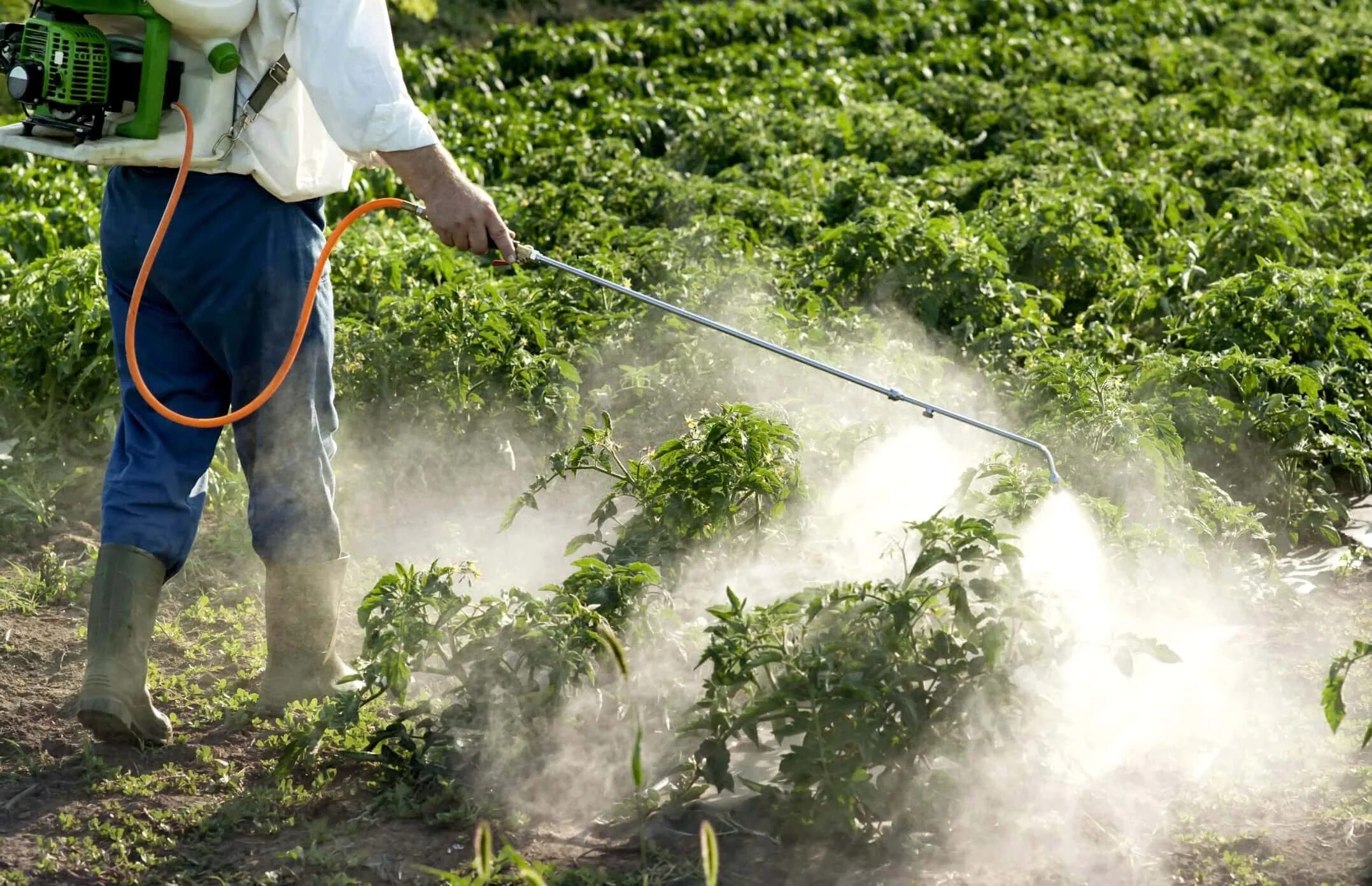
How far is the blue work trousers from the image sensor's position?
2.95 meters

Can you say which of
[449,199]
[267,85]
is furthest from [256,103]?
[449,199]

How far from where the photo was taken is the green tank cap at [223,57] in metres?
2.83

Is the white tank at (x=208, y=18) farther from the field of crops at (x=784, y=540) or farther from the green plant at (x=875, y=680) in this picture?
the green plant at (x=875, y=680)

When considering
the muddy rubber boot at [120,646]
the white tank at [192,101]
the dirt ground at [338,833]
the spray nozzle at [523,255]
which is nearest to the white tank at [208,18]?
the white tank at [192,101]

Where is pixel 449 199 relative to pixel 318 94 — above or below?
below

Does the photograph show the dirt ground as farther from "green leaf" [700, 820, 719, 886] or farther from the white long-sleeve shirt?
the white long-sleeve shirt

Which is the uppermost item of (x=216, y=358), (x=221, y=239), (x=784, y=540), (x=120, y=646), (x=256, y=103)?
(x=256, y=103)

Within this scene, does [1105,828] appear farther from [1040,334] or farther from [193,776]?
[1040,334]

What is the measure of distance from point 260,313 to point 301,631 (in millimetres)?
695

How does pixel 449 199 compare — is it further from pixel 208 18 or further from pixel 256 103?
pixel 208 18

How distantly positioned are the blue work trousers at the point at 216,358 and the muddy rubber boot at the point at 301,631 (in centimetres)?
5

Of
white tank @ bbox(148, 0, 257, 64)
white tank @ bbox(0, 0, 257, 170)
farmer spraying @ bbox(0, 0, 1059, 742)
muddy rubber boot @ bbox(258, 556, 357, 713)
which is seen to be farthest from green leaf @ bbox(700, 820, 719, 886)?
white tank @ bbox(148, 0, 257, 64)

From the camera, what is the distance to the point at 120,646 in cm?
291

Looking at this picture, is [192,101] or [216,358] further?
[216,358]
